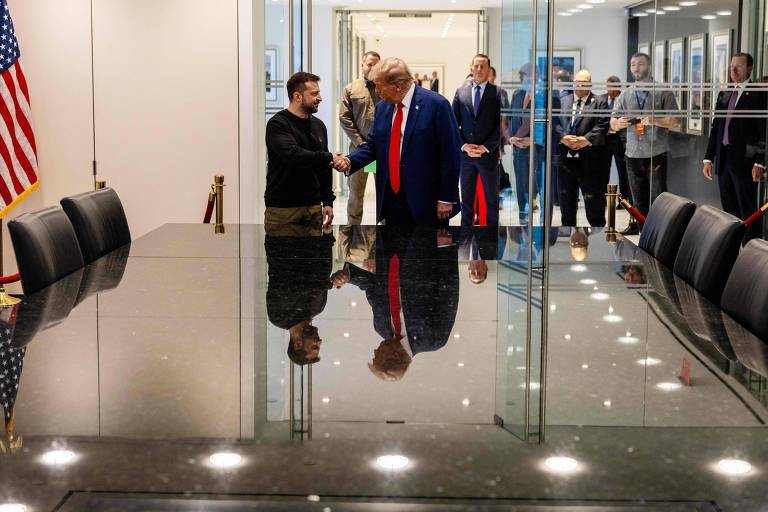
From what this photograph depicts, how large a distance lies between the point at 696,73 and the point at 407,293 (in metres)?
6.13

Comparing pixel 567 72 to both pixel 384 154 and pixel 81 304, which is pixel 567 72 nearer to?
pixel 384 154

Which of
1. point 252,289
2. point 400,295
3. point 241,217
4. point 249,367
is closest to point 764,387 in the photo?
point 249,367

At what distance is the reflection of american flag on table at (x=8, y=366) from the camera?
1752 mm

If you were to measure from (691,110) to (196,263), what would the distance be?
19.2 ft

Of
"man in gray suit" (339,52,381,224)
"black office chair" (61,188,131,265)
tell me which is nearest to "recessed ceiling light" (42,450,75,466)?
"black office chair" (61,188,131,265)

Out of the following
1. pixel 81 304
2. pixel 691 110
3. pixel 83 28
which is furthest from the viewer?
pixel 691 110

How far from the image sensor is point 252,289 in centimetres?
301

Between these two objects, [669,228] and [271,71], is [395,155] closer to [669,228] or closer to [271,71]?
[669,228]

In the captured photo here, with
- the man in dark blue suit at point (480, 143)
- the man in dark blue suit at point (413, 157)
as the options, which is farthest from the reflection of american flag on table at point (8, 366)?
the man in dark blue suit at point (480, 143)

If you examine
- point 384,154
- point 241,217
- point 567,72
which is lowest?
point 241,217

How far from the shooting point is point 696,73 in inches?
331

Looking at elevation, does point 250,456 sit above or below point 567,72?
below

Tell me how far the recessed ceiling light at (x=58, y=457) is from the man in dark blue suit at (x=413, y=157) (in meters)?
3.80

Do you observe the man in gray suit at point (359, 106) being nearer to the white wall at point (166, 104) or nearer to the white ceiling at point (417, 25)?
the white wall at point (166, 104)
